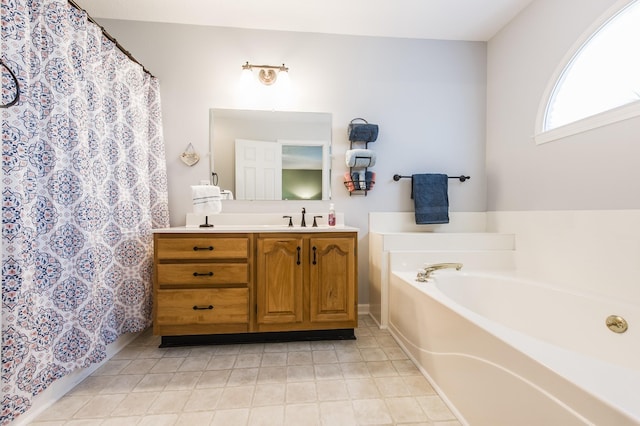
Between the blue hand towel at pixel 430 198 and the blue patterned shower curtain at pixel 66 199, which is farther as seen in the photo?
the blue hand towel at pixel 430 198

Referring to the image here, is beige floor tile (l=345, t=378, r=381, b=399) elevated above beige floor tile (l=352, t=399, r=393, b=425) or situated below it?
above

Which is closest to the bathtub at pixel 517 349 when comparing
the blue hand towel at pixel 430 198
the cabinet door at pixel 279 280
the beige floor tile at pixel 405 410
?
the beige floor tile at pixel 405 410

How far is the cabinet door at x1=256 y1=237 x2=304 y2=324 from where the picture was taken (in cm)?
187

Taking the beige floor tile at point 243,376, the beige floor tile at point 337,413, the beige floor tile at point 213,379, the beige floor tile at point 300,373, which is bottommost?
the beige floor tile at point 213,379

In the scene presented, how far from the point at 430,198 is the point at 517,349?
164 centimetres

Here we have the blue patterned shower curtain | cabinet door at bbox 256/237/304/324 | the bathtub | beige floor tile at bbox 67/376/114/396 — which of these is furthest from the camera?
cabinet door at bbox 256/237/304/324

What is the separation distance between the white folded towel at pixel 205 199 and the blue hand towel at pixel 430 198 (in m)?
1.67

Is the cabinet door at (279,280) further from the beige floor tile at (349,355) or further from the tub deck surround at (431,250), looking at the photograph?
the tub deck surround at (431,250)

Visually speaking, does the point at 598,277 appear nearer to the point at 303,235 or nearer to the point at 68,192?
the point at 303,235

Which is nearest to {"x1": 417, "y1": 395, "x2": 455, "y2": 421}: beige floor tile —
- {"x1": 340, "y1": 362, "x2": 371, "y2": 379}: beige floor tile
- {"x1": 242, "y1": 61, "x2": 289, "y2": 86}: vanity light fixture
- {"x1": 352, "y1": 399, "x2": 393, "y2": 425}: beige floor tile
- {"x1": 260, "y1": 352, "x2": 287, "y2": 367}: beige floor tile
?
{"x1": 352, "y1": 399, "x2": 393, "y2": 425}: beige floor tile

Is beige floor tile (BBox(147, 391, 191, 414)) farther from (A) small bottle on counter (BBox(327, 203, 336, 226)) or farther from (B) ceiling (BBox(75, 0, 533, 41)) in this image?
(B) ceiling (BBox(75, 0, 533, 41))

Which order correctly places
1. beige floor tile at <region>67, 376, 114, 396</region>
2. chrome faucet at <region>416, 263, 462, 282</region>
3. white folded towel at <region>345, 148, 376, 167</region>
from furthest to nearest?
white folded towel at <region>345, 148, 376, 167</region> < chrome faucet at <region>416, 263, 462, 282</region> < beige floor tile at <region>67, 376, 114, 396</region>

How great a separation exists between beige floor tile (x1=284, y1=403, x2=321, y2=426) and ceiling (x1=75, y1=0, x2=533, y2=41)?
259 cm

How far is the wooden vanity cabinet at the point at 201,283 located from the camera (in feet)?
5.90
